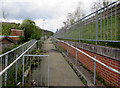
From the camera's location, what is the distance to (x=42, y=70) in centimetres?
441

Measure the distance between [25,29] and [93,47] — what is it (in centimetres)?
1845

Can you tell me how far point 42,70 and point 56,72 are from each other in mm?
540

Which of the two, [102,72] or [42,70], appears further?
[42,70]

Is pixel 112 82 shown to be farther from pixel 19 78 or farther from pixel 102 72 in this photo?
pixel 19 78

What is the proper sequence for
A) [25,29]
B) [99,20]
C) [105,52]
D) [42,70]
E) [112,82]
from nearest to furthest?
[112,82], [105,52], [99,20], [42,70], [25,29]

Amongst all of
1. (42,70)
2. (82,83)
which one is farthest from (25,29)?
(82,83)

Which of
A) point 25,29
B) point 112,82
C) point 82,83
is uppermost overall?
point 25,29

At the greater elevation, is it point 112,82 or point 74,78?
point 112,82

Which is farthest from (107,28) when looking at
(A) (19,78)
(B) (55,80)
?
(A) (19,78)

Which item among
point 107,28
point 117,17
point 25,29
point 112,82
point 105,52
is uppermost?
point 25,29

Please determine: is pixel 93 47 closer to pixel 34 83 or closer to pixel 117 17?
pixel 117 17

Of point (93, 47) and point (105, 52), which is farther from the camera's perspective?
point (93, 47)

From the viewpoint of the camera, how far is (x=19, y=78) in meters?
3.42

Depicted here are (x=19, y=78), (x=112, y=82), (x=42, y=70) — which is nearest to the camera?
(x=112, y=82)
